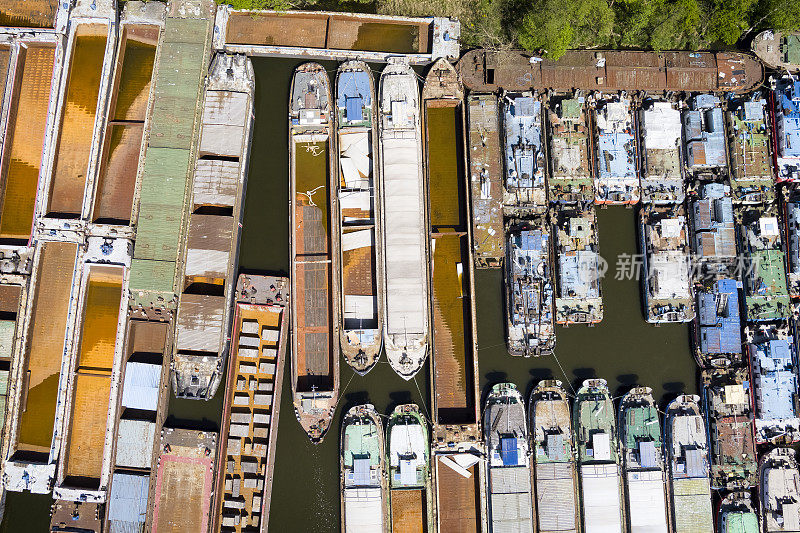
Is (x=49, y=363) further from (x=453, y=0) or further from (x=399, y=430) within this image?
(x=453, y=0)

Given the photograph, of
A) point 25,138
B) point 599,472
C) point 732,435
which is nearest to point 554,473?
point 599,472

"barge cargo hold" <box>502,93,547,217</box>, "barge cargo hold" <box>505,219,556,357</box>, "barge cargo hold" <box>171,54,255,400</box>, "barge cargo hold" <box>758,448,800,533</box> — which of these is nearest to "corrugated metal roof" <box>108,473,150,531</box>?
"barge cargo hold" <box>171,54,255,400</box>

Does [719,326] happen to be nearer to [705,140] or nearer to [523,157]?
[705,140]

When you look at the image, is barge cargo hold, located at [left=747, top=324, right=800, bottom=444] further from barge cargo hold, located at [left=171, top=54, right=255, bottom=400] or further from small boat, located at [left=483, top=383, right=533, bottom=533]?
barge cargo hold, located at [left=171, top=54, right=255, bottom=400]

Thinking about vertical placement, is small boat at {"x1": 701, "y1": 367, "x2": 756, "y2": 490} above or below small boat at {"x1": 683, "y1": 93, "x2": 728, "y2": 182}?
below

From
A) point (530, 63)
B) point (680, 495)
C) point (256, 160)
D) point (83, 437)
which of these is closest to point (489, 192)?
point (530, 63)

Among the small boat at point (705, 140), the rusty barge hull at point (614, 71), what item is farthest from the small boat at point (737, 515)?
the rusty barge hull at point (614, 71)
